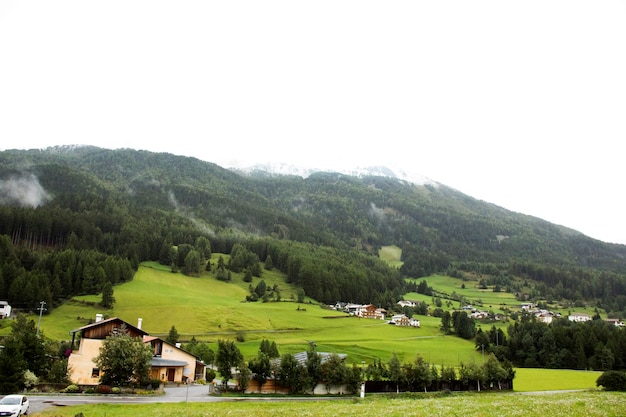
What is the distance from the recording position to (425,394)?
184 ft

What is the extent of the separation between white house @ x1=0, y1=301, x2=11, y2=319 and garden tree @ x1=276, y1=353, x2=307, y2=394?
245 ft

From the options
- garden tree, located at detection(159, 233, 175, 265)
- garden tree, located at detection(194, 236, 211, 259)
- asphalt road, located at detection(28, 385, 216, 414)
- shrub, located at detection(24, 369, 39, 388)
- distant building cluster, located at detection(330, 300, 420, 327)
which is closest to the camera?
asphalt road, located at detection(28, 385, 216, 414)

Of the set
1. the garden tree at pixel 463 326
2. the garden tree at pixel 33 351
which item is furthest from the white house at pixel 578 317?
the garden tree at pixel 33 351

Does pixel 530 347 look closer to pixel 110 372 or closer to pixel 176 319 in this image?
pixel 176 319

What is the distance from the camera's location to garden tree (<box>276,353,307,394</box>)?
53.7m

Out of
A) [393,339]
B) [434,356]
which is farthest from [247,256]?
[434,356]

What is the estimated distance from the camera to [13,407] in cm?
2886

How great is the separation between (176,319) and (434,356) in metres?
58.2

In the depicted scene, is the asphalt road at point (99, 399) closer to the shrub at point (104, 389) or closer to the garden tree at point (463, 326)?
the shrub at point (104, 389)

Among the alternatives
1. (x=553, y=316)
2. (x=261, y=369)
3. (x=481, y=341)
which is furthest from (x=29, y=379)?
(x=553, y=316)

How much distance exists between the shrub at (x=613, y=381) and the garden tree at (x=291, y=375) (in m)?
40.0

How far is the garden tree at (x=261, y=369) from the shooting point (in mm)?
53969

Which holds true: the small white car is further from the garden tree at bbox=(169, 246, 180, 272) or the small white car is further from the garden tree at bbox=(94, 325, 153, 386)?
the garden tree at bbox=(169, 246, 180, 272)

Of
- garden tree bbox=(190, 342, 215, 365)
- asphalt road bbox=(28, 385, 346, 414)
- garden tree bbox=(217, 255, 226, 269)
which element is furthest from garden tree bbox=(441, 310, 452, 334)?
asphalt road bbox=(28, 385, 346, 414)
